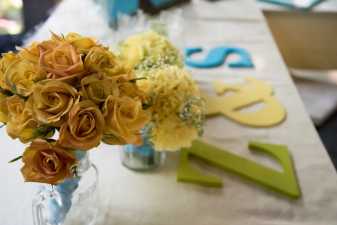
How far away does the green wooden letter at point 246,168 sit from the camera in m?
0.85

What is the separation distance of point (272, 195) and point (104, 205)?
33 cm

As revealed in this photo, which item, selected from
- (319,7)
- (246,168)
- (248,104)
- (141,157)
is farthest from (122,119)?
(319,7)

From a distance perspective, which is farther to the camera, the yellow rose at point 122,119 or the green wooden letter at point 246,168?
the green wooden letter at point 246,168

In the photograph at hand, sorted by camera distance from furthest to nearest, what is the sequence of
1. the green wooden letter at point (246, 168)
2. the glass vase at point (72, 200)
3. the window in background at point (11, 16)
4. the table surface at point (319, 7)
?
1. the table surface at point (319, 7)
2. the window in background at point (11, 16)
3. the green wooden letter at point (246, 168)
4. the glass vase at point (72, 200)

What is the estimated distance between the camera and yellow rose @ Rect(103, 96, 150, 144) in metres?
0.57

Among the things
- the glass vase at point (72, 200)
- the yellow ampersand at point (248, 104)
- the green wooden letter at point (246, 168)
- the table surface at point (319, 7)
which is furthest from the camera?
the table surface at point (319, 7)

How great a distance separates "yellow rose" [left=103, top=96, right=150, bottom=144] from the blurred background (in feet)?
2.94

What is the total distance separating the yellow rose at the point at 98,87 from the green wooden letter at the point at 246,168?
0.34 metres

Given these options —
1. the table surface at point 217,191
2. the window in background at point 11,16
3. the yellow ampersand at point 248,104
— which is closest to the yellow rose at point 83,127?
the table surface at point 217,191

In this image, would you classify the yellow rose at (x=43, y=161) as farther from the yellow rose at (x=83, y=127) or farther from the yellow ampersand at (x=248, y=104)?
the yellow ampersand at (x=248, y=104)

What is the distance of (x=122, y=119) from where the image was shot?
1.91 feet

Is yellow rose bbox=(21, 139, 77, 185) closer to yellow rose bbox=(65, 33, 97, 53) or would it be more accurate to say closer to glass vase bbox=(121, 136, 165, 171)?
yellow rose bbox=(65, 33, 97, 53)

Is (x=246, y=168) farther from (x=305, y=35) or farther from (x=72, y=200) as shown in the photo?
(x=305, y=35)

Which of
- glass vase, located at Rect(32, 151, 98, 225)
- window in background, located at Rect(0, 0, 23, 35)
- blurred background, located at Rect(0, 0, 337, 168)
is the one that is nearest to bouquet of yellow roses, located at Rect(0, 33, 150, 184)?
glass vase, located at Rect(32, 151, 98, 225)
